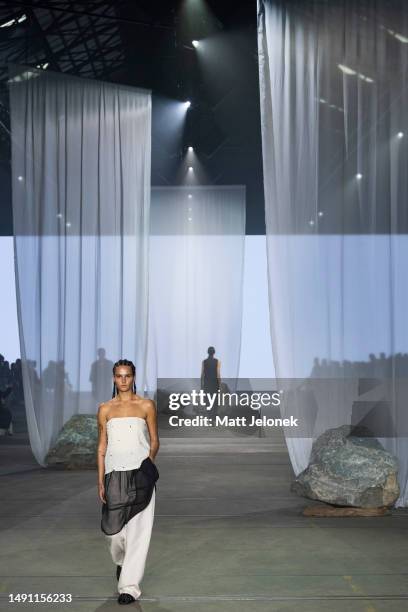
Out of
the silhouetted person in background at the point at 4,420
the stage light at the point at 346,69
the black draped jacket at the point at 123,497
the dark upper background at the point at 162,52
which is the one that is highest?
the dark upper background at the point at 162,52

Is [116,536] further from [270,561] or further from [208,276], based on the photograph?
[208,276]

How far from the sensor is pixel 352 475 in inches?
256

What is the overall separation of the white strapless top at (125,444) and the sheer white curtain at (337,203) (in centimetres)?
365

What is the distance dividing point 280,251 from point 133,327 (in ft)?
12.0

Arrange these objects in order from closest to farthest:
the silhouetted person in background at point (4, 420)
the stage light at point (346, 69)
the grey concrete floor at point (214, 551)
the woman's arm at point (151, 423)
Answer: the woman's arm at point (151, 423) → the grey concrete floor at point (214, 551) → the stage light at point (346, 69) → the silhouetted person in background at point (4, 420)

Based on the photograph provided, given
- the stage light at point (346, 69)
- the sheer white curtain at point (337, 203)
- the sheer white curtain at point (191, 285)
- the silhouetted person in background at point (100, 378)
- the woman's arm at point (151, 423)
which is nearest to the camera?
the woman's arm at point (151, 423)

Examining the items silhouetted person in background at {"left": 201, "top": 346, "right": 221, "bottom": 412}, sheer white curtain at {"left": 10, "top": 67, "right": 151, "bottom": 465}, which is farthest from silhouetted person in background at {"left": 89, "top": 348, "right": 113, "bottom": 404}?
silhouetted person in background at {"left": 201, "top": 346, "right": 221, "bottom": 412}

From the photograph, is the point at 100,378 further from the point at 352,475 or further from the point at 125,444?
the point at 125,444

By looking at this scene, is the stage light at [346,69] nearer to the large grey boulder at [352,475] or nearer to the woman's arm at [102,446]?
the large grey boulder at [352,475]

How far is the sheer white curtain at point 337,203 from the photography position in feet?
24.1

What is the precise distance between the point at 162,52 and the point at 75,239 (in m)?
4.71

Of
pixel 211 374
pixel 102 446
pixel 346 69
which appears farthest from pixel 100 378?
pixel 102 446

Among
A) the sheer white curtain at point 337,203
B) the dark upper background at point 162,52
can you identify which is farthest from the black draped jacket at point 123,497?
the dark upper background at point 162,52

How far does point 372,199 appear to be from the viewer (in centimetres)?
751
